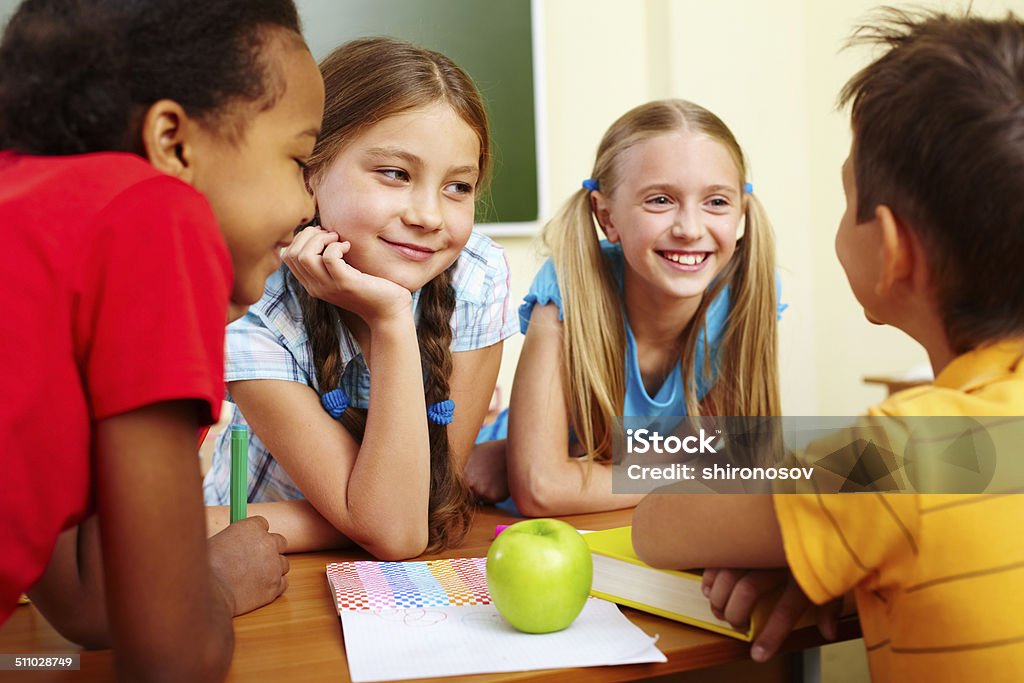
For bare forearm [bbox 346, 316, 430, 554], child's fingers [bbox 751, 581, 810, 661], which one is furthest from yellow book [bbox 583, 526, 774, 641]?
bare forearm [bbox 346, 316, 430, 554]

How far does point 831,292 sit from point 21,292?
3491 millimetres

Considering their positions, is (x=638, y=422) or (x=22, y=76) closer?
(x=22, y=76)

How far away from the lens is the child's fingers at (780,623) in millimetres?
776

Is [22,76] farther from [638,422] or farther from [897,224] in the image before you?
[638,422]

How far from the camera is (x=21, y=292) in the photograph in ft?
1.90

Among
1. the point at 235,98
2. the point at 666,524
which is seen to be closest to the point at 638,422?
the point at 666,524

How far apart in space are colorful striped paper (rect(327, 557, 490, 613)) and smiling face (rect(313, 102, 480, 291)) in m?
0.41

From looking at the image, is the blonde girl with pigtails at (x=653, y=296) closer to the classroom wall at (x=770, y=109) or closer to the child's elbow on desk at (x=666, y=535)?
the child's elbow on desk at (x=666, y=535)

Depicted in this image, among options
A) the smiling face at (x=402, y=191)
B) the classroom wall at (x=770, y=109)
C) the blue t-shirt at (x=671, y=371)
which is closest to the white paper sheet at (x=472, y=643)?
the smiling face at (x=402, y=191)

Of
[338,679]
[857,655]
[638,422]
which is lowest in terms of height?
[857,655]

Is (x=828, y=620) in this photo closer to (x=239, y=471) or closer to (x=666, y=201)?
(x=239, y=471)

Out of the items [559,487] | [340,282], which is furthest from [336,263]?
[559,487]

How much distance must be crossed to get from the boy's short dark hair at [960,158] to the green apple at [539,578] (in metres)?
0.36

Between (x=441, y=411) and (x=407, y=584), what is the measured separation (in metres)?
0.37
